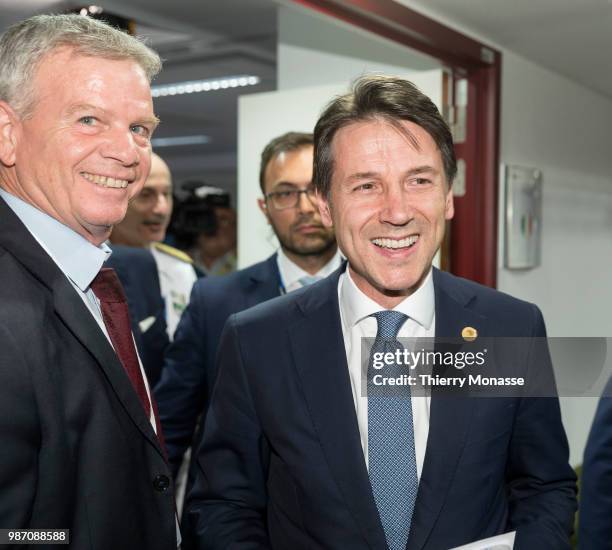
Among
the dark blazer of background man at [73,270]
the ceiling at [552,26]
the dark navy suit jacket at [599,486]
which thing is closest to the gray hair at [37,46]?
the dark blazer of background man at [73,270]

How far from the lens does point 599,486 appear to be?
1395mm

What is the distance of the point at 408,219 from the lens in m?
1.20

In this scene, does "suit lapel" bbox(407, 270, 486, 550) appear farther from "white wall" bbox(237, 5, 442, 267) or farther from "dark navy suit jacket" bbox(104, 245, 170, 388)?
"white wall" bbox(237, 5, 442, 267)

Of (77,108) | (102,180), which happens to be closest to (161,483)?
(102,180)

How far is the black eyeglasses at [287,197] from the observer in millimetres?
2051

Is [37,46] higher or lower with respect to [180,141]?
lower

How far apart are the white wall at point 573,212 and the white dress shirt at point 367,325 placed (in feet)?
1.73

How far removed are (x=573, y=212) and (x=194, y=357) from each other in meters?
1.16

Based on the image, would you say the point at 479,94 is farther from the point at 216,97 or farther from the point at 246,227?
the point at 216,97

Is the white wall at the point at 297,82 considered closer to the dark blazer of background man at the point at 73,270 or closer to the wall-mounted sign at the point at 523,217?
the wall-mounted sign at the point at 523,217

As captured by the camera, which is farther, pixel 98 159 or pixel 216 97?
pixel 216 97

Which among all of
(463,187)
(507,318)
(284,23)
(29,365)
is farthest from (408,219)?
(284,23)

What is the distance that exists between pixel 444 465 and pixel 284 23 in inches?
98.5

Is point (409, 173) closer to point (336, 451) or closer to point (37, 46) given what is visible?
point (336, 451)
